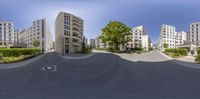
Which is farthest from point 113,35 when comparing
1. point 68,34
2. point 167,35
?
point 68,34

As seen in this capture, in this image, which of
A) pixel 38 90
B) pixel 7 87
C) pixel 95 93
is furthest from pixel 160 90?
pixel 7 87

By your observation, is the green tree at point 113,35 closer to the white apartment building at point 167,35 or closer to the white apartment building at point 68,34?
the white apartment building at point 167,35

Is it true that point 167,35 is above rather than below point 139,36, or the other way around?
below

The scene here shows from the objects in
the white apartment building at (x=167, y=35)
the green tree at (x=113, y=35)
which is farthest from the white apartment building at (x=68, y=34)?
the white apartment building at (x=167, y=35)

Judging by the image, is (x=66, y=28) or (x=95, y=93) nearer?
(x=95, y=93)

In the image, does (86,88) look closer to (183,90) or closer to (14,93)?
(14,93)

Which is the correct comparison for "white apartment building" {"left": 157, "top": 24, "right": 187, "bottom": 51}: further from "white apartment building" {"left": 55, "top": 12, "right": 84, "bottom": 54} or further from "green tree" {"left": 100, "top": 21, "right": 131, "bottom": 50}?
"white apartment building" {"left": 55, "top": 12, "right": 84, "bottom": 54}

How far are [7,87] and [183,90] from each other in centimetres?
665

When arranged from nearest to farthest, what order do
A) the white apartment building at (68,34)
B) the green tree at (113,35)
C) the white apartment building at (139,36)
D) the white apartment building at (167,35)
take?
the white apartment building at (167,35) < the white apartment building at (139,36) < the green tree at (113,35) < the white apartment building at (68,34)

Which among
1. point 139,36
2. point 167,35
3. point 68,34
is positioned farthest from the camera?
point 68,34

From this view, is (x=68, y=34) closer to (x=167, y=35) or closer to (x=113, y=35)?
(x=113, y=35)

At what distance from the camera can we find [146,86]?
8.12 m

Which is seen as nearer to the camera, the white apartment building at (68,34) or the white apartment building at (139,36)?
the white apartment building at (139,36)

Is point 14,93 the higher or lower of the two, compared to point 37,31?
lower
